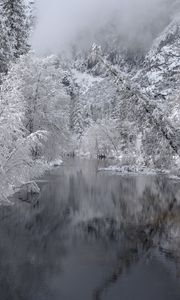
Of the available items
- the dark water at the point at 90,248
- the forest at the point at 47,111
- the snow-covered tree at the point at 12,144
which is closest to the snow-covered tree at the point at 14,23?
the forest at the point at 47,111

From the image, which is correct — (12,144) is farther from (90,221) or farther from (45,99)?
(45,99)

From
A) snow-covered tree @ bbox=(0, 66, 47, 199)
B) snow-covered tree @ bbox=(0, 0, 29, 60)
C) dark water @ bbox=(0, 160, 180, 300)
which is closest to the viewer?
dark water @ bbox=(0, 160, 180, 300)

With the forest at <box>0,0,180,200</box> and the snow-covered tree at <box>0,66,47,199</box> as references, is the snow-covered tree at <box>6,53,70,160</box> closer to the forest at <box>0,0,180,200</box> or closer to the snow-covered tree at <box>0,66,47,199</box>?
the forest at <box>0,0,180,200</box>

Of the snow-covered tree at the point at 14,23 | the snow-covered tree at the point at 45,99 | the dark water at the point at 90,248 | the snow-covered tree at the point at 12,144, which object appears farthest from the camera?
the snow-covered tree at the point at 14,23

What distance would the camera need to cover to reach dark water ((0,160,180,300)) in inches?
595

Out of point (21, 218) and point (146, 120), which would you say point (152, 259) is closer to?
point (146, 120)

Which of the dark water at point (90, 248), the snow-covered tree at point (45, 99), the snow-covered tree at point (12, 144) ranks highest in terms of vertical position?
the snow-covered tree at point (45, 99)

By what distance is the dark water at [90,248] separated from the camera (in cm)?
1512

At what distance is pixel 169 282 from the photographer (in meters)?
15.9

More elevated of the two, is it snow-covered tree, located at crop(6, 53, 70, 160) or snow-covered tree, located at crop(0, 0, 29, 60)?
snow-covered tree, located at crop(0, 0, 29, 60)

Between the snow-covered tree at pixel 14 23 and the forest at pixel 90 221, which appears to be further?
the snow-covered tree at pixel 14 23

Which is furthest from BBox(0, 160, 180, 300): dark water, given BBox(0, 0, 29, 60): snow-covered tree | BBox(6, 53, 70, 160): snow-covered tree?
BBox(0, 0, 29, 60): snow-covered tree

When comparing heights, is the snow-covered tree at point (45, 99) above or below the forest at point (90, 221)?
above

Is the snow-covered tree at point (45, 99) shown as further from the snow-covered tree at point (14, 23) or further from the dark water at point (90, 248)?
the dark water at point (90, 248)
